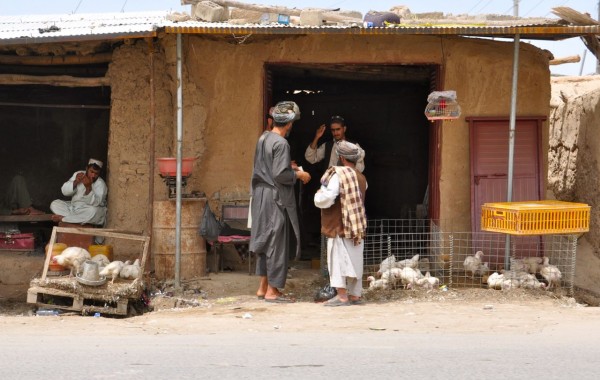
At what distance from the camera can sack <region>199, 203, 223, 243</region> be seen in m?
10.5

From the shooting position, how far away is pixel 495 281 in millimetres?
10000

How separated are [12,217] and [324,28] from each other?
196 inches

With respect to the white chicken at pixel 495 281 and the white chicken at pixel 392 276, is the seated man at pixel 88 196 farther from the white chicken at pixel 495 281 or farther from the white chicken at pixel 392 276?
the white chicken at pixel 495 281

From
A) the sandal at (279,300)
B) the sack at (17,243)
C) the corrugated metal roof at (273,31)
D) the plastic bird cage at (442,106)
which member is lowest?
the sandal at (279,300)

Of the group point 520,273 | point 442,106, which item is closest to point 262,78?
point 442,106

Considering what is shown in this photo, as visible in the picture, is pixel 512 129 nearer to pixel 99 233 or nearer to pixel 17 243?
pixel 99 233

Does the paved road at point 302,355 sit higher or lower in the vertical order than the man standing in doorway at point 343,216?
lower

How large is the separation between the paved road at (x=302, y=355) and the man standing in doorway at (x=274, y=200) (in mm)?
1535

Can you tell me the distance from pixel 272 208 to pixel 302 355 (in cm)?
285

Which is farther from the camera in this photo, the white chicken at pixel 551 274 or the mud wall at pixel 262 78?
the mud wall at pixel 262 78

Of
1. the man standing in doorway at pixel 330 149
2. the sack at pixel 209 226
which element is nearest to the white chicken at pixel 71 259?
the sack at pixel 209 226

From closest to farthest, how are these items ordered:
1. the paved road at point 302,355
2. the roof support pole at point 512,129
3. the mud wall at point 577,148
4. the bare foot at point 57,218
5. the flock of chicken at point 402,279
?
the paved road at point 302,355
the flock of chicken at point 402,279
the roof support pole at point 512,129
the bare foot at point 57,218
the mud wall at point 577,148

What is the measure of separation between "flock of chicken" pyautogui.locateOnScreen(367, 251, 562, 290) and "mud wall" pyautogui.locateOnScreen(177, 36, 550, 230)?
47.7 inches

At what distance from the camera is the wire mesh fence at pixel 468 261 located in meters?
9.97
